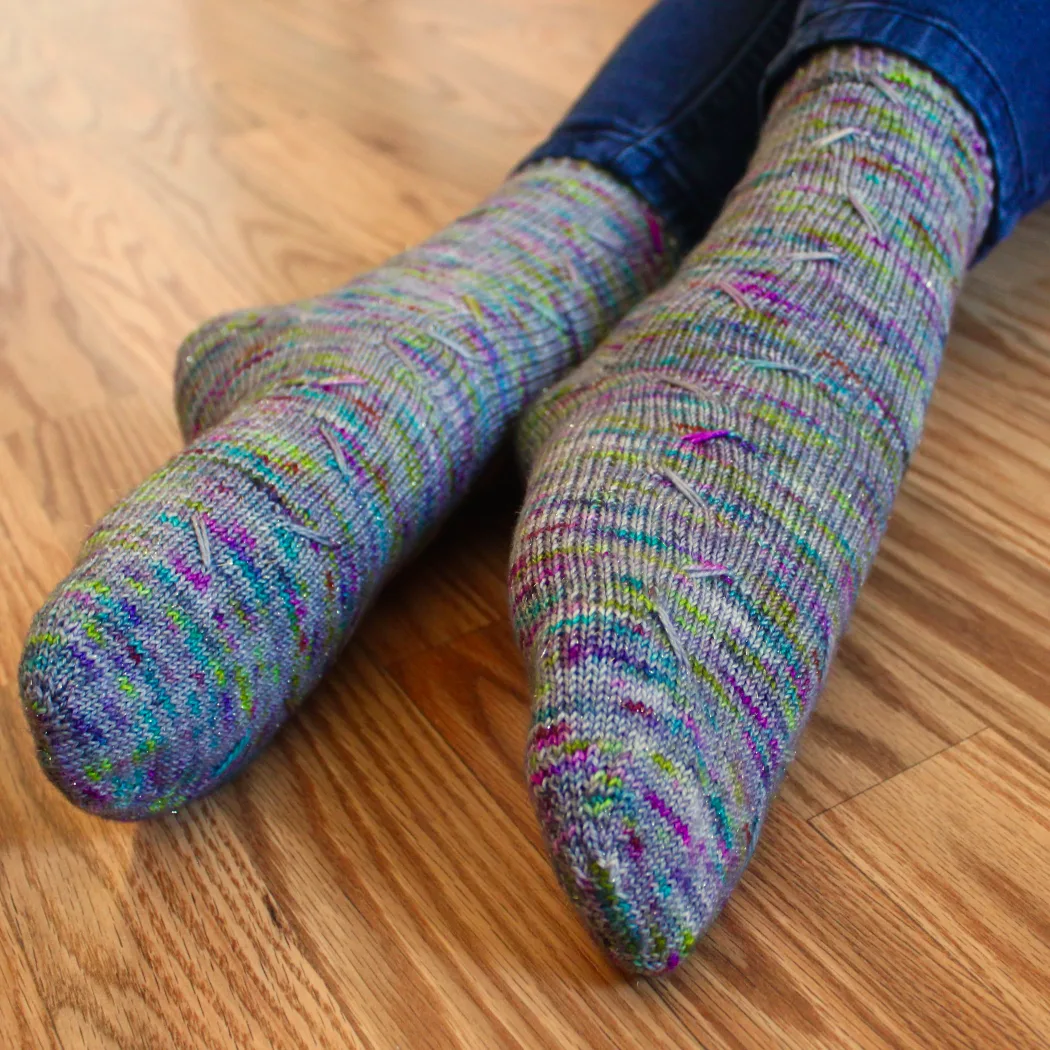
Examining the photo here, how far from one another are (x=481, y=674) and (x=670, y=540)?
0.14 metres

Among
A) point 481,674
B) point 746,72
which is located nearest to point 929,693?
point 481,674

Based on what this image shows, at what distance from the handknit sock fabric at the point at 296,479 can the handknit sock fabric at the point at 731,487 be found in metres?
0.06

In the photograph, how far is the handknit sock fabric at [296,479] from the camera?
431 millimetres

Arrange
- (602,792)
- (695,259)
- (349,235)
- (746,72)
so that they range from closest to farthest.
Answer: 1. (602,792)
2. (695,259)
3. (746,72)
4. (349,235)

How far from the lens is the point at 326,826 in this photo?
1.58 feet

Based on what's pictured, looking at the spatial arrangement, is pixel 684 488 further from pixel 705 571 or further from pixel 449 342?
pixel 449 342

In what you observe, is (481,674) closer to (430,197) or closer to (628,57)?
(628,57)

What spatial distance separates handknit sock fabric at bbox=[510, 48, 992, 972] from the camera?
38 centimetres

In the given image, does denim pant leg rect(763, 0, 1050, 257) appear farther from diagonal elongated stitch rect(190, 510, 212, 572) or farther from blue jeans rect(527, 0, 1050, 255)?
diagonal elongated stitch rect(190, 510, 212, 572)

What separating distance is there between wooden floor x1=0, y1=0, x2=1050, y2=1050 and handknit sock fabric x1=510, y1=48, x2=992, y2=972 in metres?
0.05

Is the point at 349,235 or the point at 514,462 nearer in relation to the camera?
the point at 514,462

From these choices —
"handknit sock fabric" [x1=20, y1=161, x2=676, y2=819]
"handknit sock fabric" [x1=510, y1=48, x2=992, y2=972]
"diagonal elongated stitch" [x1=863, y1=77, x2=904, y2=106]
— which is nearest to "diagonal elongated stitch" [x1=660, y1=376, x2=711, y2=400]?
"handknit sock fabric" [x1=510, y1=48, x2=992, y2=972]

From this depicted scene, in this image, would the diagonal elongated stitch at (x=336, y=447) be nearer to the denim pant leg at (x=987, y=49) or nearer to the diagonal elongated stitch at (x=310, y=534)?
the diagonal elongated stitch at (x=310, y=534)

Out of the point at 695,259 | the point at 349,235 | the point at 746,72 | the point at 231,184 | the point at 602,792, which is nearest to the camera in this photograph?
the point at 602,792
